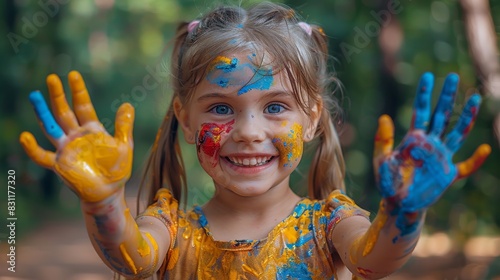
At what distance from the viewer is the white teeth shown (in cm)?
240

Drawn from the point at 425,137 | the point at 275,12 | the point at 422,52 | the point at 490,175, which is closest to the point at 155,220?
the point at 275,12

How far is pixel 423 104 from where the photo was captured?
1.88 metres

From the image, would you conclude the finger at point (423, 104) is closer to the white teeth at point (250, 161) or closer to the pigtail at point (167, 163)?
the white teeth at point (250, 161)

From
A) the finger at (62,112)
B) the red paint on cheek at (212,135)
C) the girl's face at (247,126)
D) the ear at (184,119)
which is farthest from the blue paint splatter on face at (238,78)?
the finger at (62,112)

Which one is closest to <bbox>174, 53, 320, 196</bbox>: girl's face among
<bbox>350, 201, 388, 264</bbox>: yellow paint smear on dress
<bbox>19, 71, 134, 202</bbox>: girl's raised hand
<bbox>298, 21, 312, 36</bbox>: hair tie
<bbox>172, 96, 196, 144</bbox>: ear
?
<bbox>172, 96, 196, 144</bbox>: ear

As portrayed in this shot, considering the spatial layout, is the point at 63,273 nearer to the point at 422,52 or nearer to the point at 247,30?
the point at 422,52

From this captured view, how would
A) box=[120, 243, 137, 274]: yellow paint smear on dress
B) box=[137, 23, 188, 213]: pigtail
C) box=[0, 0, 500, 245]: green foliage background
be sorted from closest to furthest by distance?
box=[120, 243, 137, 274]: yellow paint smear on dress < box=[137, 23, 188, 213]: pigtail < box=[0, 0, 500, 245]: green foliage background

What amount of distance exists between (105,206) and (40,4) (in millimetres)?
4607

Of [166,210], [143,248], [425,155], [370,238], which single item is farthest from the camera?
[166,210]

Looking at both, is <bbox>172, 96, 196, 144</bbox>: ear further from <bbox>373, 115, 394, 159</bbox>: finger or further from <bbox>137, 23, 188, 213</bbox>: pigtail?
<bbox>373, 115, 394, 159</bbox>: finger

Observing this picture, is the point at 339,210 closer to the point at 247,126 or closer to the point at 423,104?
the point at 247,126

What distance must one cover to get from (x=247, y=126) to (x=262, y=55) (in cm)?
24

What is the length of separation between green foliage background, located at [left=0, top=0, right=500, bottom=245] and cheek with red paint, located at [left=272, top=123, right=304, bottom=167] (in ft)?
2.40

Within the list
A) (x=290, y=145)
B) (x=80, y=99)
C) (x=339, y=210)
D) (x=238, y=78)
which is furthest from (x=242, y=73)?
(x=80, y=99)
